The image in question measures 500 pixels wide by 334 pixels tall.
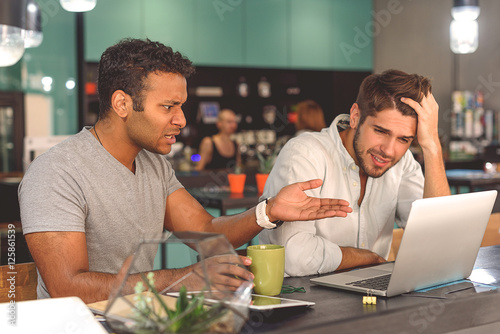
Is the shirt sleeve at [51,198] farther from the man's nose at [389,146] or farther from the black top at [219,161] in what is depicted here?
the black top at [219,161]

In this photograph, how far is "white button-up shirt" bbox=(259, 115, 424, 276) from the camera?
1.99 meters

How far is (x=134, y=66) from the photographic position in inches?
67.6

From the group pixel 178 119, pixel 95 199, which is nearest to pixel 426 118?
pixel 178 119

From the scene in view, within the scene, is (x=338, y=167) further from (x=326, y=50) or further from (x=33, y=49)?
(x=326, y=50)

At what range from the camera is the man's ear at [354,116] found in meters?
2.08

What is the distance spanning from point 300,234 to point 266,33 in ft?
17.6

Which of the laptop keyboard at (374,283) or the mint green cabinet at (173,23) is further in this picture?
the mint green cabinet at (173,23)

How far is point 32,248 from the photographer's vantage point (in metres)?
1.51

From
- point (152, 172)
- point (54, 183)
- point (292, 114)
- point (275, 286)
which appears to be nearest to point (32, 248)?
point (54, 183)

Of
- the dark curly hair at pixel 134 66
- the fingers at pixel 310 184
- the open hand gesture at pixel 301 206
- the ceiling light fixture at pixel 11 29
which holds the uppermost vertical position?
the ceiling light fixture at pixel 11 29

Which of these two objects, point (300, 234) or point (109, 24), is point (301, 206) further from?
point (109, 24)

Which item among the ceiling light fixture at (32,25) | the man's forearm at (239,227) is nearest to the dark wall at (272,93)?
the ceiling light fixture at (32,25)

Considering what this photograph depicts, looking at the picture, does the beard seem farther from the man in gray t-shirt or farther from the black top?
the black top

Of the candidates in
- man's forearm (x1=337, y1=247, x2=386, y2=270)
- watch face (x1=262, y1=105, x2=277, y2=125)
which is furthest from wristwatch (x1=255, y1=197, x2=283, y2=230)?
watch face (x1=262, y1=105, x2=277, y2=125)
